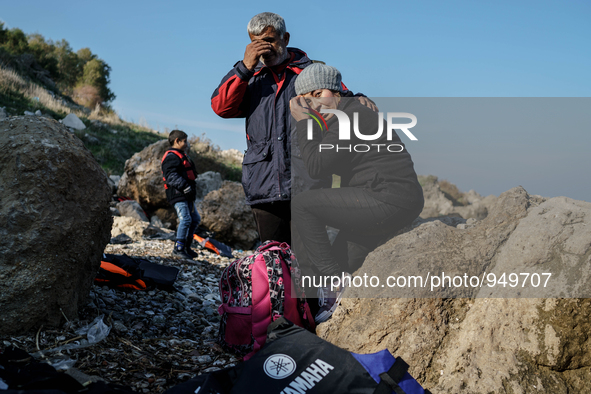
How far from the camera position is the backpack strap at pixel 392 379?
2266 mm

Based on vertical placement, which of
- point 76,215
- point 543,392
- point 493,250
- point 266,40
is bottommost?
point 543,392

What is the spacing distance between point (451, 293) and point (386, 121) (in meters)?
1.36

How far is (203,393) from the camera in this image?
2.18m

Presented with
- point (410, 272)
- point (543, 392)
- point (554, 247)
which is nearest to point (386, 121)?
point (410, 272)

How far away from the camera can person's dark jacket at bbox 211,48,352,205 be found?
3475 millimetres

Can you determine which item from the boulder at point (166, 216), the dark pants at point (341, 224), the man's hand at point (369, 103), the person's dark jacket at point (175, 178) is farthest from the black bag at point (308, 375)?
the boulder at point (166, 216)

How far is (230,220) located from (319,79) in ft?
22.0

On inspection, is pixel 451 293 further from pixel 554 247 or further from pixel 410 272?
Result: pixel 554 247

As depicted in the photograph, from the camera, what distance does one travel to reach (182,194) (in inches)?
303

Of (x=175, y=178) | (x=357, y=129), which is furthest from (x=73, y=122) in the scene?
(x=357, y=129)

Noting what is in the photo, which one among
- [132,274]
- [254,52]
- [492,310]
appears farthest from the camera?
[132,274]

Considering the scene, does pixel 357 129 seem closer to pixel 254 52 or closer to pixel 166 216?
pixel 254 52

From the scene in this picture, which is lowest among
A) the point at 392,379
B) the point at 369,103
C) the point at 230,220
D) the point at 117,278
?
the point at 117,278

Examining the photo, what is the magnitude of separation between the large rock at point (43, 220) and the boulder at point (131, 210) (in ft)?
23.9
